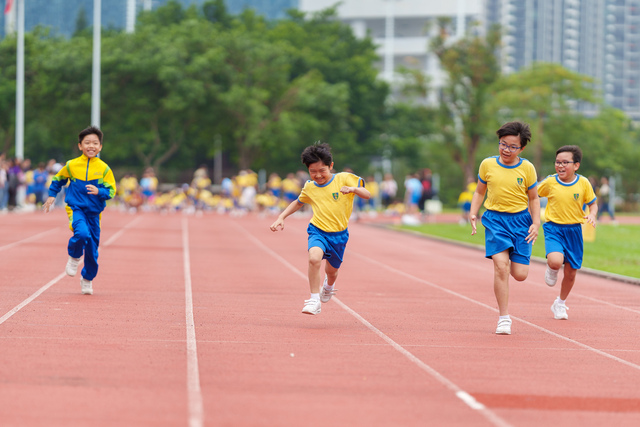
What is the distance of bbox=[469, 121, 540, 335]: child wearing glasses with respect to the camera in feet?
29.0

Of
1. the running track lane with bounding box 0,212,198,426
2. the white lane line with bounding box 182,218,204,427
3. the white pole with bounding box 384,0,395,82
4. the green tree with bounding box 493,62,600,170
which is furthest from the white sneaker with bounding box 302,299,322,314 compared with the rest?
the white pole with bounding box 384,0,395,82

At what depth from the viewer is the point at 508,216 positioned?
8.91m

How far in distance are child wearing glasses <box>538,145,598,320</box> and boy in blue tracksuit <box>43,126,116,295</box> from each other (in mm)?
4648

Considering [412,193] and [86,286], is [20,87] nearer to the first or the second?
[412,193]

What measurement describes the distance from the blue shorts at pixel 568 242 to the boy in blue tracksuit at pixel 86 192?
4.68 metres

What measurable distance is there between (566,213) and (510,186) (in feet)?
4.93

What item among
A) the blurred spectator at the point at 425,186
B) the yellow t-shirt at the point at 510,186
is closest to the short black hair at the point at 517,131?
the yellow t-shirt at the point at 510,186

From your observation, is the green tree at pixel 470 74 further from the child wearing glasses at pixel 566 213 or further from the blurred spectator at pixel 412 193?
the child wearing glasses at pixel 566 213

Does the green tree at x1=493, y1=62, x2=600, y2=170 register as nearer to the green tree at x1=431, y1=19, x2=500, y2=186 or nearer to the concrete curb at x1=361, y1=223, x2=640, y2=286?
the green tree at x1=431, y1=19, x2=500, y2=186

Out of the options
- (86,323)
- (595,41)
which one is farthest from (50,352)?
(595,41)

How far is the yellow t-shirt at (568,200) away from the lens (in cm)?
1014

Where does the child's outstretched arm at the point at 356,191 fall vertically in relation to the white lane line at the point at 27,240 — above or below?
above

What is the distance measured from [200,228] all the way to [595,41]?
180m

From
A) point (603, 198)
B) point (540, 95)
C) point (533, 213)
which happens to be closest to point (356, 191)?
point (533, 213)
